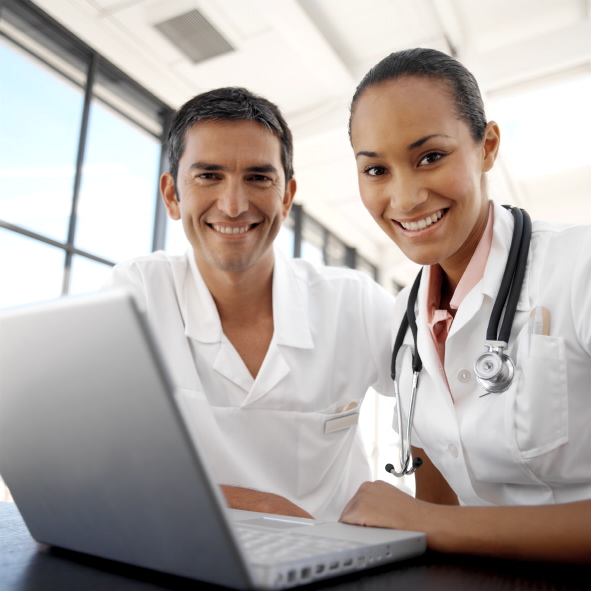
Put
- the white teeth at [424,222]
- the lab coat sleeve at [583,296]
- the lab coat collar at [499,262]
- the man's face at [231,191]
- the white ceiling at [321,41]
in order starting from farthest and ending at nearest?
1. the white ceiling at [321,41]
2. the man's face at [231,191]
3. the white teeth at [424,222]
4. the lab coat collar at [499,262]
5. the lab coat sleeve at [583,296]

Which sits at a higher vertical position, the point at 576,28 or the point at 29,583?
the point at 576,28

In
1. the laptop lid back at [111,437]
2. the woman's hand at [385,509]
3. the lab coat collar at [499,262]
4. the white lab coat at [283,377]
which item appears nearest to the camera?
the laptop lid back at [111,437]

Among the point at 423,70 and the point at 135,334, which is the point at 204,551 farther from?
the point at 423,70

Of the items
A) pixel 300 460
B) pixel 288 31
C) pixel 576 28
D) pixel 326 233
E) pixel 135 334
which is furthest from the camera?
pixel 326 233

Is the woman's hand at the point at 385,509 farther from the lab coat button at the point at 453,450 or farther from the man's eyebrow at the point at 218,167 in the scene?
the man's eyebrow at the point at 218,167

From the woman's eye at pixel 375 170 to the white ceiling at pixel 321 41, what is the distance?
253 cm

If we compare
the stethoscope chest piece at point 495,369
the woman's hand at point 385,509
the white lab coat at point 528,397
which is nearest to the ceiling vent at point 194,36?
the white lab coat at point 528,397

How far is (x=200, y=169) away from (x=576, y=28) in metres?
3.25

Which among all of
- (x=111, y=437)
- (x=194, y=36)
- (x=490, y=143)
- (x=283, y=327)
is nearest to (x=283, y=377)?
(x=283, y=327)

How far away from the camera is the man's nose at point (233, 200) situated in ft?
5.29

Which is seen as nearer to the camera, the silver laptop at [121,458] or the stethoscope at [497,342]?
the silver laptop at [121,458]

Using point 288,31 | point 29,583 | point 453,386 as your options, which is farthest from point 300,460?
point 288,31

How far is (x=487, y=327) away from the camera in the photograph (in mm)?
1062

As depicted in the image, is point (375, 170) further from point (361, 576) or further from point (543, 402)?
point (361, 576)
